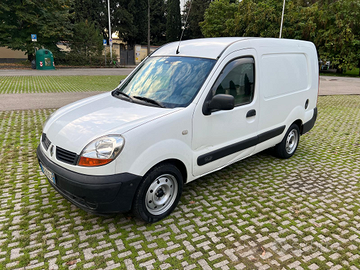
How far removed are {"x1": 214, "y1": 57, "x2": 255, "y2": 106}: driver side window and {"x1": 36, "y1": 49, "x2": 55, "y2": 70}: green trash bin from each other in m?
24.3

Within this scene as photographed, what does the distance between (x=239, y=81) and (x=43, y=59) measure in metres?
24.6

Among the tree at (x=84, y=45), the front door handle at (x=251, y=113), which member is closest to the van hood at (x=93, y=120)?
the front door handle at (x=251, y=113)

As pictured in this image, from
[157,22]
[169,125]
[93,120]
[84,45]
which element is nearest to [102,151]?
[93,120]

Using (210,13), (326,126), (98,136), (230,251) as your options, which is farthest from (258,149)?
(210,13)

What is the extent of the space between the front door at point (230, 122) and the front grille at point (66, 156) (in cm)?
133

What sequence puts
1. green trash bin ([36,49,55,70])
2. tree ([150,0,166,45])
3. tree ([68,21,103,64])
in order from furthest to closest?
tree ([150,0,166,45]), tree ([68,21,103,64]), green trash bin ([36,49,55,70])

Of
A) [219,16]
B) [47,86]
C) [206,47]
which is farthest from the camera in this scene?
[219,16]

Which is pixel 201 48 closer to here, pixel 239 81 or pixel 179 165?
pixel 239 81

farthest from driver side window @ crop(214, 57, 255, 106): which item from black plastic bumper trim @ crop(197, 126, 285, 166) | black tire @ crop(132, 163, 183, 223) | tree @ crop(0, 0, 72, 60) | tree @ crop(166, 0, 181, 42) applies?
tree @ crop(166, 0, 181, 42)

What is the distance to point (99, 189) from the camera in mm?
2684

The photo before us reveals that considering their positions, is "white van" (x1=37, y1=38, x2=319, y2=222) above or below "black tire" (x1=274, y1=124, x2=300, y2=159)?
above

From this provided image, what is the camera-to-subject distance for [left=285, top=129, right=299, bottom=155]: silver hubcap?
209 inches

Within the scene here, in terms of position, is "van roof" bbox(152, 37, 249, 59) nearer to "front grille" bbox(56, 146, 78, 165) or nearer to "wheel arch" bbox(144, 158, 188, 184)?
"wheel arch" bbox(144, 158, 188, 184)

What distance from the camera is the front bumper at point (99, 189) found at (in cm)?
269
